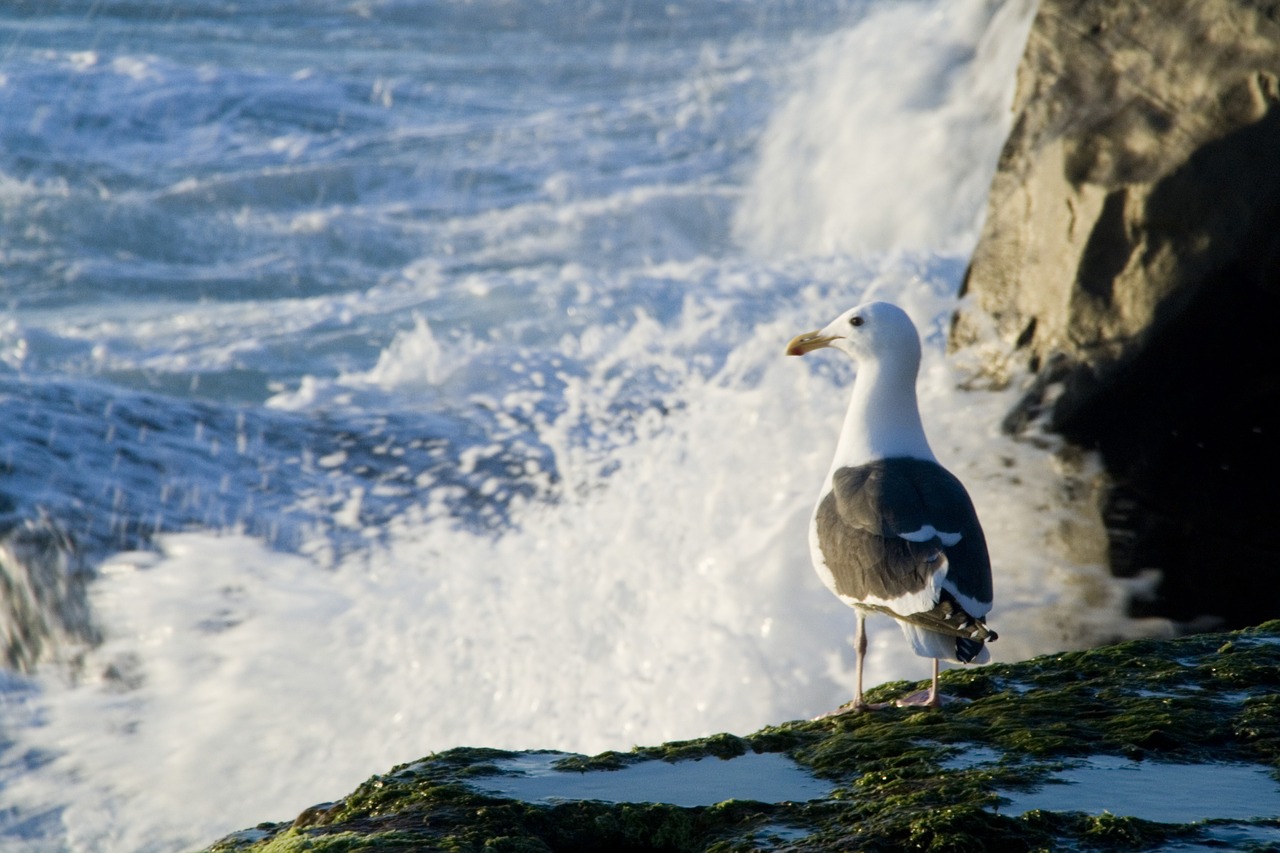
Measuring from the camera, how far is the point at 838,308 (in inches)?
350

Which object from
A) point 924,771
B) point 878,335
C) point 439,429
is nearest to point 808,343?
point 878,335

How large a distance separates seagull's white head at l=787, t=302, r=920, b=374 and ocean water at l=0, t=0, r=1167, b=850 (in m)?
1.59

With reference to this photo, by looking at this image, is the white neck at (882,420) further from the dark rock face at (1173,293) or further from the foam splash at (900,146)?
the foam splash at (900,146)

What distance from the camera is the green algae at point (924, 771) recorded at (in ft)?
7.29

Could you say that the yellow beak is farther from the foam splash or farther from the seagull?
the foam splash

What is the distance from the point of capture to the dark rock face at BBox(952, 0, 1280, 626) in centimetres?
527

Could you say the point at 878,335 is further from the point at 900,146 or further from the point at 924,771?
the point at 900,146

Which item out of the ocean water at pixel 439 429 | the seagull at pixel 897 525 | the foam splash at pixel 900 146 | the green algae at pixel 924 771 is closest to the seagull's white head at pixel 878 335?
the seagull at pixel 897 525

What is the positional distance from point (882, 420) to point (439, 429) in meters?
4.94

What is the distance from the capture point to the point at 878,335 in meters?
3.74

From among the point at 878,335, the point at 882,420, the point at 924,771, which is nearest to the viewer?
the point at 924,771

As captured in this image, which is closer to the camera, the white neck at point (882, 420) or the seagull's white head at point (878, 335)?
the white neck at point (882, 420)

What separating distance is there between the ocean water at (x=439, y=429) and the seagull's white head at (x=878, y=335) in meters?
1.59

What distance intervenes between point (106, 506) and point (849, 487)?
4.61 m
